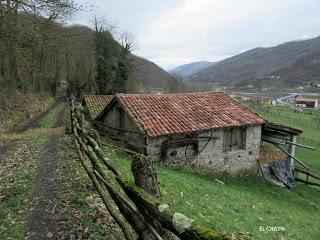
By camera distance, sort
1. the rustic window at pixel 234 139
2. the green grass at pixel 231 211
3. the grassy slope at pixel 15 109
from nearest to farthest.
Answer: the green grass at pixel 231 211 → the rustic window at pixel 234 139 → the grassy slope at pixel 15 109

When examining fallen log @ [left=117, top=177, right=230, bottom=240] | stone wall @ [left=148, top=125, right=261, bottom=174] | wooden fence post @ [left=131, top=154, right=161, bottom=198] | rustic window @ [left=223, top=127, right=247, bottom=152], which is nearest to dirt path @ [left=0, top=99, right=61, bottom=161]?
stone wall @ [left=148, top=125, right=261, bottom=174]

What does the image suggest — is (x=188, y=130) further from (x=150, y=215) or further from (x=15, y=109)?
(x=15, y=109)

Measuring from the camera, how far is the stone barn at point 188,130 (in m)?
16.7

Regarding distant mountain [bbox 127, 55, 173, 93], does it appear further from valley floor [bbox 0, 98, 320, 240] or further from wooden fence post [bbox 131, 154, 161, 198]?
wooden fence post [bbox 131, 154, 161, 198]

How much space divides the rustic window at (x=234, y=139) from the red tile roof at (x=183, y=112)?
0.55 meters

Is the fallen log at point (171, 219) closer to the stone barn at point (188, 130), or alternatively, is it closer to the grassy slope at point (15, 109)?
the stone barn at point (188, 130)

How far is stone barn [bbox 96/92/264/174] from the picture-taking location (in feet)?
54.7

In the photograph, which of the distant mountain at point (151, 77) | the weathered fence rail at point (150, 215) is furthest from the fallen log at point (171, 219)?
the distant mountain at point (151, 77)

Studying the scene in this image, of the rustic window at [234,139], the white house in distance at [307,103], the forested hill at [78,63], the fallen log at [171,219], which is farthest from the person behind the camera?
the white house in distance at [307,103]

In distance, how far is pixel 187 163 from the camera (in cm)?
1742

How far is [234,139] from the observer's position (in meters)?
19.5

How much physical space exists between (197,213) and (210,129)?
30.2 feet

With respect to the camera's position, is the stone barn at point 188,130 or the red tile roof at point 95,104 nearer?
the stone barn at point 188,130

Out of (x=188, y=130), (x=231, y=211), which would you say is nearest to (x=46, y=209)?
(x=231, y=211)
